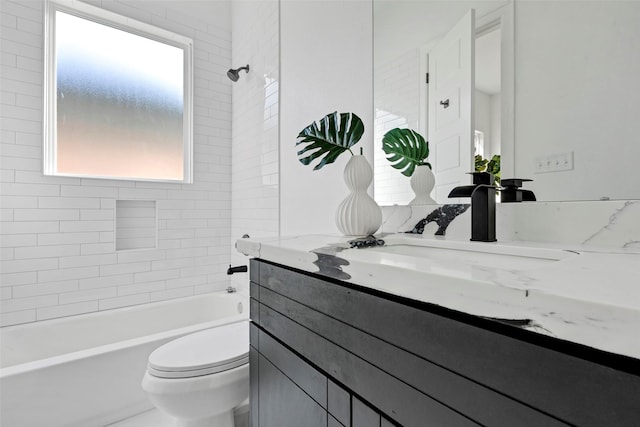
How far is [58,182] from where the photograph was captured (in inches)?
82.0

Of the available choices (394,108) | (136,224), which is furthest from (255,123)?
(394,108)

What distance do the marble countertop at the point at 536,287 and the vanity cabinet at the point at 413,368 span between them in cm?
4

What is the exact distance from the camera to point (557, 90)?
35.5 inches

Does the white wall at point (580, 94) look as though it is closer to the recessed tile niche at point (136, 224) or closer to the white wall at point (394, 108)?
the white wall at point (394, 108)

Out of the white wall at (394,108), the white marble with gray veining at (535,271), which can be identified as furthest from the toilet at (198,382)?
the white wall at (394,108)

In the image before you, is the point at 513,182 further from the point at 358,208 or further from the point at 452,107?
the point at 358,208

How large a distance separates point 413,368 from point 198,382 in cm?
104

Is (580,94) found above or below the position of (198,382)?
above

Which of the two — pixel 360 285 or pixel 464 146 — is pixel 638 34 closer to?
pixel 464 146

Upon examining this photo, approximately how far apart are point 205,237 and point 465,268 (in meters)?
2.52

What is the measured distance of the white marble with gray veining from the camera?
1.02ft

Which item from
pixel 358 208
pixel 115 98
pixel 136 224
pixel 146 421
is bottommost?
pixel 146 421

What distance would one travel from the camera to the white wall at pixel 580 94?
78 cm

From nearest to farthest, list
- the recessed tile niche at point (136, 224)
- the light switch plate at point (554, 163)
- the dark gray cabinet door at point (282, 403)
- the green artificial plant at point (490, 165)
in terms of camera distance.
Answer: the dark gray cabinet door at point (282, 403), the light switch plate at point (554, 163), the green artificial plant at point (490, 165), the recessed tile niche at point (136, 224)
